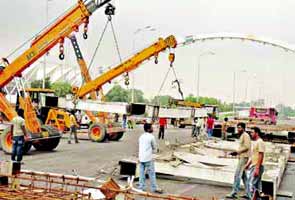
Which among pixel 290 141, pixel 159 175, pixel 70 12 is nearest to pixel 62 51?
pixel 70 12

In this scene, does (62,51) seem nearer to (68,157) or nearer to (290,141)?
(68,157)

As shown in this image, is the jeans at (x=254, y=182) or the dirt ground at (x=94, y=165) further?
the dirt ground at (x=94, y=165)

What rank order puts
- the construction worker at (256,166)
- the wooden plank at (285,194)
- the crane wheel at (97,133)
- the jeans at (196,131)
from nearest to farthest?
1. the construction worker at (256,166)
2. the wooden plank at (285,194)
3. the crane wheel at (97,133)
4. the jeans at (196,131)

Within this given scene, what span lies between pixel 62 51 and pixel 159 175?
7.68m

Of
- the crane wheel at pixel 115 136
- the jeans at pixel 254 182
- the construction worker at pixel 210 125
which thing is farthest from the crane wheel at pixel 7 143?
the construction worker at pixel 210 125

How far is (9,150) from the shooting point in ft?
58.2

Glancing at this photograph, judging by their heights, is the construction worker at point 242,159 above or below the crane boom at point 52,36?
below

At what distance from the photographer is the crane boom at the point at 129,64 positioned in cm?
2456

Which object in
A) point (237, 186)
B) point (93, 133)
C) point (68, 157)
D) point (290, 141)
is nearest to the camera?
point (237, 186)

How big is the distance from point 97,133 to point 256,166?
53.7 feet

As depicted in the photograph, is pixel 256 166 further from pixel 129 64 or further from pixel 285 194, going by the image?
pixel 129 64

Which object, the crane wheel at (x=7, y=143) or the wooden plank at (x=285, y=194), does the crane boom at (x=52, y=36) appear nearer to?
the crane wheel at (x=7, y=143)

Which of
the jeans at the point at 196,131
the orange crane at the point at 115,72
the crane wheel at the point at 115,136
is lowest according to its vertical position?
the crane wheel at the point at 115,136

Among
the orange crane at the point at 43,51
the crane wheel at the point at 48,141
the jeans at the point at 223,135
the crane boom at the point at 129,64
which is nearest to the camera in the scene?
the orange crane at the point at 43,51
